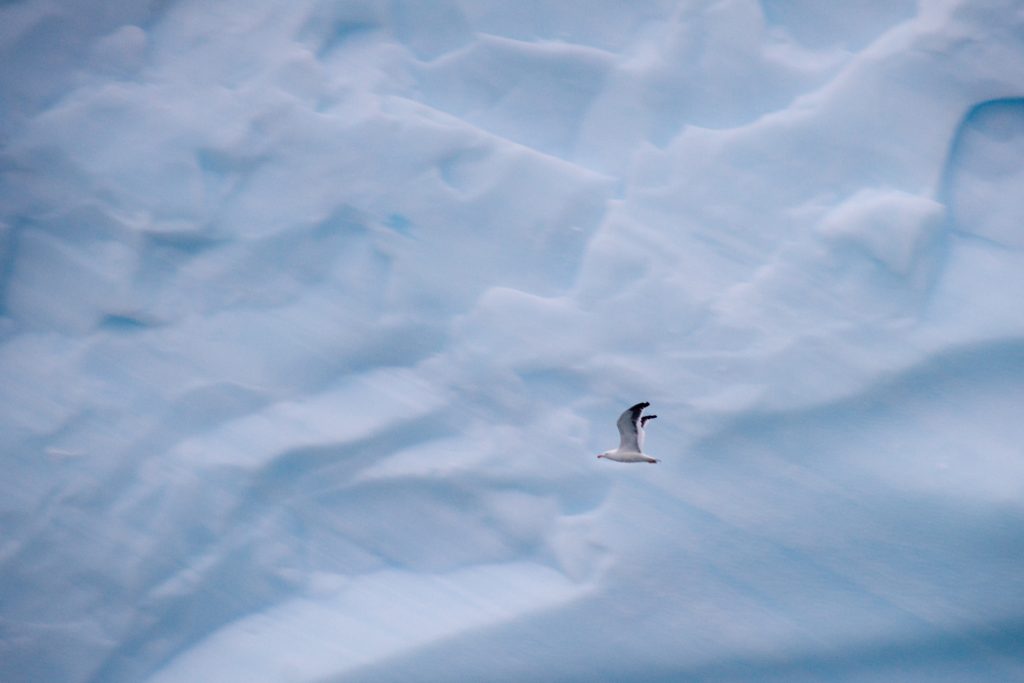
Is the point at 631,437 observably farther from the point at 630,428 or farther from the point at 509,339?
the point at 509,339

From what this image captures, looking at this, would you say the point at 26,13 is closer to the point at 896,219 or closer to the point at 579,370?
the point at 579,370

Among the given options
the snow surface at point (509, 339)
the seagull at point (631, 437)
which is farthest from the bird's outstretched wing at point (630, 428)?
the snow surface at point (509, 339)

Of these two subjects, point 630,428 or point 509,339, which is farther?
point 509,339

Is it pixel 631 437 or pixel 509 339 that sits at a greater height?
pixel 509 339

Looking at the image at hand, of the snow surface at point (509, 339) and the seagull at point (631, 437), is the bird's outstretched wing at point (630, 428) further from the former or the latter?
the snow surface at point (509, 339)

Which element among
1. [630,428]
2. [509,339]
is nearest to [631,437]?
[630,428]
